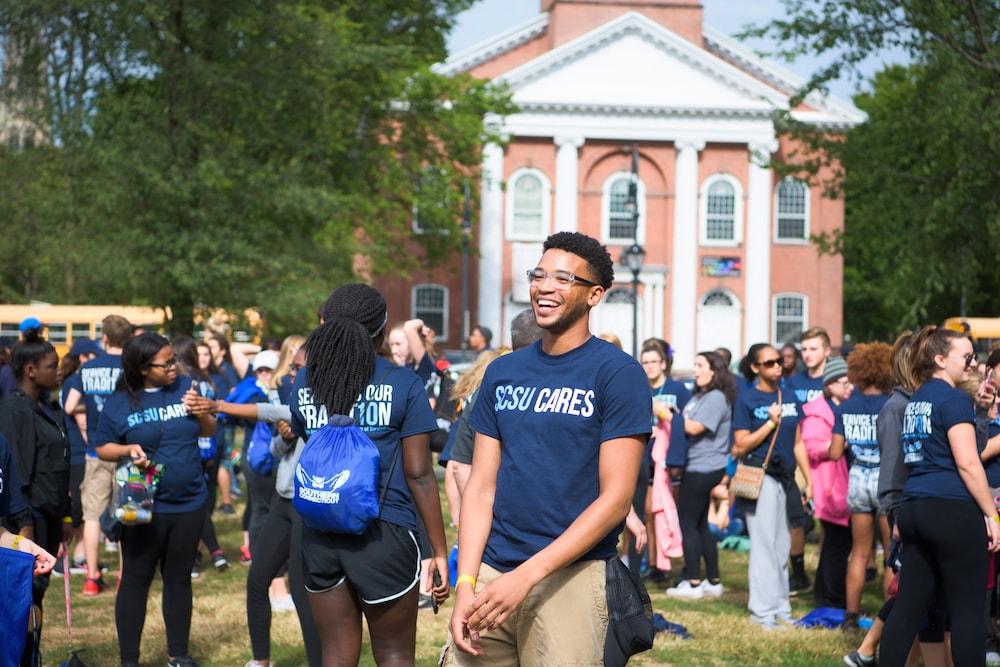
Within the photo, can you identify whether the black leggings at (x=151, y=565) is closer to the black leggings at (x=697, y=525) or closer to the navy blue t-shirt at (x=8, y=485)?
the navy blue t-shirt at (x=8, y=485)

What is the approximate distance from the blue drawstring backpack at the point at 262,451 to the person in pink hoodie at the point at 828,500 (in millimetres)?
3994

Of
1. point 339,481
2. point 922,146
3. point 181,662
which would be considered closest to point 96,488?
point 181,662

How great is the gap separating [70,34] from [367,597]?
16.5 meters

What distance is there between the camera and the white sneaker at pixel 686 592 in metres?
10.6

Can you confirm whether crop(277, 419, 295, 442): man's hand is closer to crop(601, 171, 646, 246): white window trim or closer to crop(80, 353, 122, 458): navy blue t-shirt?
crop(80, 353, 122, 458): navy blue t-shirt

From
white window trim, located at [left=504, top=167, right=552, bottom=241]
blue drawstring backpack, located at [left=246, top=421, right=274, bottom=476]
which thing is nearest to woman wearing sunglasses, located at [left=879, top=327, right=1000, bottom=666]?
blue drawstring backpack, located at [left=246, top=421, right=274, bottom=476]

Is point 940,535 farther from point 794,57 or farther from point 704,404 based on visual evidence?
point 794,57

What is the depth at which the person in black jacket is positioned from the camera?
6.82 meters

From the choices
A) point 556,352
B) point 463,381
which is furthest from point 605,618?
point 463,381

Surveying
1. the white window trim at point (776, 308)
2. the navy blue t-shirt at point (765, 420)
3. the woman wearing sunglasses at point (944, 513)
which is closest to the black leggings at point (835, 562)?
the navy blue t-shirt at point (765, 420)

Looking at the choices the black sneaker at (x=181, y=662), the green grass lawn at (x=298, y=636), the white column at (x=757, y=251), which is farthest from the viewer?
the white column at (x=757, y=251)

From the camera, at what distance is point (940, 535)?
6238 millimetres

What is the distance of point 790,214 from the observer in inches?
1993

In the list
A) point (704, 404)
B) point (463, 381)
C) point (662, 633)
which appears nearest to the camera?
point (463, 381)
